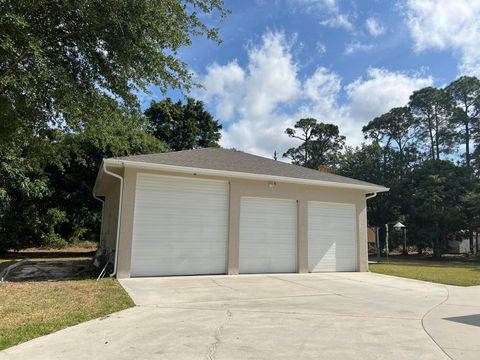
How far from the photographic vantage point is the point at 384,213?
1236 inches

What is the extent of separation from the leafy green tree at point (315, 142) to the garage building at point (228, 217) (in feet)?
113

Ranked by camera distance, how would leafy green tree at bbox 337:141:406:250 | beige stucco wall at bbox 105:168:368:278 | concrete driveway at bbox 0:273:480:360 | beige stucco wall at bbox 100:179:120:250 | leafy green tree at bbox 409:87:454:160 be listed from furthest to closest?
leafy green tree at bbox 409:87:454:160 → leafy green tree at bbox 337:141:406:250 → beige stucco wall at bbox 100:179:120:250 → beige stucco wall at bbox 105:168:368:278 → concrete driveway at bbox 0:273:480:360

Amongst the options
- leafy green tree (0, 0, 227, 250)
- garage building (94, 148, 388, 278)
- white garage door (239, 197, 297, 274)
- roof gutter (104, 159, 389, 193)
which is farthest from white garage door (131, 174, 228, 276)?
leafy green tree (0, 0, 227, 250)

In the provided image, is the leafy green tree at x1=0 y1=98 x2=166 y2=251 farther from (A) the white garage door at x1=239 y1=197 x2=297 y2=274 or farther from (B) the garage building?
(A) the white garage door at x1=239 y1=197 x2=297 y2=274

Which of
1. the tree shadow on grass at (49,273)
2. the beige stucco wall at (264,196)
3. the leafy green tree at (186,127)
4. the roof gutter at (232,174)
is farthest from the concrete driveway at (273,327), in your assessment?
the leafy green tree at (186,127)

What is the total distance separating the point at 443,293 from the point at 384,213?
2307cm

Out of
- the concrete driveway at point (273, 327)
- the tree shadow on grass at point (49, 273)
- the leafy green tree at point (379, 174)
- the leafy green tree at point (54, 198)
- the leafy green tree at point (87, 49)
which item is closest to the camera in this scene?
the concrete driveway at point (273, 327)

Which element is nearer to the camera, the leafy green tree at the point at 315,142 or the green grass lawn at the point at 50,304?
the green grass lawn at the point at 50,304

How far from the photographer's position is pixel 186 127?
33.9m

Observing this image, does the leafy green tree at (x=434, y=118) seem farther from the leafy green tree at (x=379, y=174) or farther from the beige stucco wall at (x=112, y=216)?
the beige stucco wall at (x=112, y=216)

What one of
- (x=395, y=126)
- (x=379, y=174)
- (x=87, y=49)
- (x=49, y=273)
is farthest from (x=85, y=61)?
(x=395, y=126)

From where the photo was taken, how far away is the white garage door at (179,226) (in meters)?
11.0

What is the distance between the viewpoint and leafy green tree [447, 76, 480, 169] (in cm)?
3931

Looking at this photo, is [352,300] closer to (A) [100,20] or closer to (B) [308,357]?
(B) [308,357]
